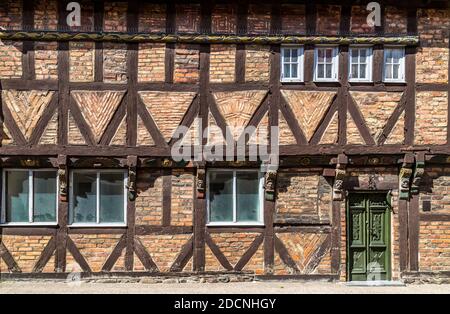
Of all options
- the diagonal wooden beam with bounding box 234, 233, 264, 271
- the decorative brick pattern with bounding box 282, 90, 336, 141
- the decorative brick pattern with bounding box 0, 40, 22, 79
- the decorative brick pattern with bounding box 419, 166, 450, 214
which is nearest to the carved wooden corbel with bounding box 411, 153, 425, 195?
the decorative brick pattern with bounding box 419, 166, 450, 214

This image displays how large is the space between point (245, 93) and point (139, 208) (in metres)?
3.34

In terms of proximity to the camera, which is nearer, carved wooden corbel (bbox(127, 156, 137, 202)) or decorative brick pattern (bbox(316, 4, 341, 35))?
carved wooden corbel (bbox(127, 156, 137, 202))

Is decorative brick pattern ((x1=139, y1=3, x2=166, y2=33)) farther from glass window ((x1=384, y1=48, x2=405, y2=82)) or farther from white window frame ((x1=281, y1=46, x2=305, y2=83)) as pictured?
glass window ((x1=384, y1=48, x2=405, y2=82))

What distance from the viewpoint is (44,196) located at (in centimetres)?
1018

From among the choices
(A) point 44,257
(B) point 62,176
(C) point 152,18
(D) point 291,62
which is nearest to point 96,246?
(A) point 44,257

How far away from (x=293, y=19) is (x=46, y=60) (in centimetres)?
533

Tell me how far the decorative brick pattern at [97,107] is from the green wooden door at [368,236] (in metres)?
5.47

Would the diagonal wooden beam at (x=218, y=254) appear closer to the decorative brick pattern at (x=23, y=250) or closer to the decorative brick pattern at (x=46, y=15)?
the decorative brick pattern at (x=23, y=250)

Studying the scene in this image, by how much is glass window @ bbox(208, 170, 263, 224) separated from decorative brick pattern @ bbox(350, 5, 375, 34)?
12.4ft

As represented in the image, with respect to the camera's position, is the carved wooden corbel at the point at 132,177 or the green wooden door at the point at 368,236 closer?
the carved wooden corbel at the point at 132,177

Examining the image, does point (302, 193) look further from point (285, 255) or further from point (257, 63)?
point (257, 63)

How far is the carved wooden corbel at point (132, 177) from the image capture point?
32.6ft

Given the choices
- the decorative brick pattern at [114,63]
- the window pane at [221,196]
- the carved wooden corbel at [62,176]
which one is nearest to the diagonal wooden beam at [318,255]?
the window pane at [221,196]

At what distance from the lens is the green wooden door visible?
1034 centimetres
